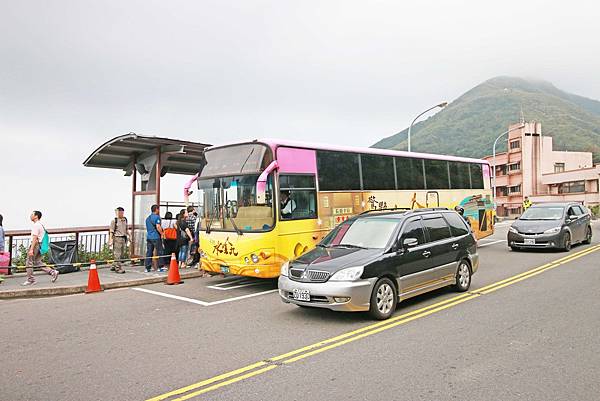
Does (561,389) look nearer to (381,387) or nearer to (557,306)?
(381,387)

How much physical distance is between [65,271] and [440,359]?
11.6 m

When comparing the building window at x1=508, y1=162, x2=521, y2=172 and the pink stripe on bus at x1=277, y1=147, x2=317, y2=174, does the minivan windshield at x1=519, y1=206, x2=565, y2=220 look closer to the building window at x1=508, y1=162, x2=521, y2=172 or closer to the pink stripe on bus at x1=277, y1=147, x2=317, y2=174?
the pink stripe on bus at x1=277, y1=147, x2=317, y2=174

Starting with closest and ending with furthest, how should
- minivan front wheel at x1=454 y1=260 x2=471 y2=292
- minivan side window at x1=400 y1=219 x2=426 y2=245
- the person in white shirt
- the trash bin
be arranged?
minivan side window at x1=400 y1=219 x2=426 y2=245
minivan front wheel at x1=454 y1=260 x2=471 y2=292
the person in white shirt
the trash bin

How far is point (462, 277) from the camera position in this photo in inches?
357

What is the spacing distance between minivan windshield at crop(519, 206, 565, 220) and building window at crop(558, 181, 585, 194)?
51484 millimetres

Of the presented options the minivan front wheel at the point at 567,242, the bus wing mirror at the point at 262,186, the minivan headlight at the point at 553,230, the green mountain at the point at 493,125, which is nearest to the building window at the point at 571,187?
the green mountain at the point at 493,125

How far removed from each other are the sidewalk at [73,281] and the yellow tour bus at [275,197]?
1.98 meters

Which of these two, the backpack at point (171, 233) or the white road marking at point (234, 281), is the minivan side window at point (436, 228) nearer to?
the white road marking at point (234, 281)

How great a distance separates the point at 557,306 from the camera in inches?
303

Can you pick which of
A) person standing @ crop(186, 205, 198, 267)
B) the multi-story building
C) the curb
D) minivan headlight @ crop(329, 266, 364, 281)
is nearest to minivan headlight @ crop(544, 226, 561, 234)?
minivan headlight @ crop(329, 266, 364, 281)

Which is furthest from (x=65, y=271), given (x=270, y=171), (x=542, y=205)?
(x=542, y=205)

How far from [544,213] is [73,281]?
1534cm

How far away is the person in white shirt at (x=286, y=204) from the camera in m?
9.88

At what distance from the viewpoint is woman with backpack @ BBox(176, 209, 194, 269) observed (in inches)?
523
